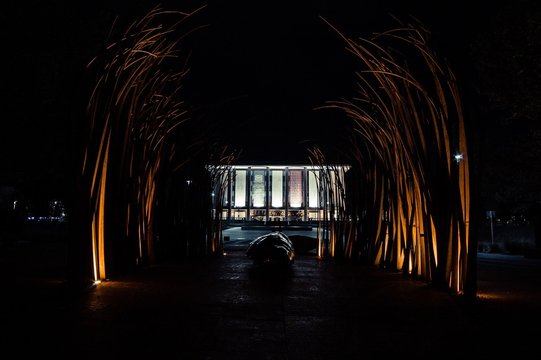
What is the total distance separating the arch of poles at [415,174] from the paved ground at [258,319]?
72 cm

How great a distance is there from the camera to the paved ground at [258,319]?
13.4 ft

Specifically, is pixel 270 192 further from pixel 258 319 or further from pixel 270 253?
pixel 258 319

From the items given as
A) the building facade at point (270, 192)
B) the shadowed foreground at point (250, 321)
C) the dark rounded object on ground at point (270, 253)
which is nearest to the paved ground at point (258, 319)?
the shadowed foreground at point (250, 321)

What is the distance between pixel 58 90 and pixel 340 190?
26.1 feet

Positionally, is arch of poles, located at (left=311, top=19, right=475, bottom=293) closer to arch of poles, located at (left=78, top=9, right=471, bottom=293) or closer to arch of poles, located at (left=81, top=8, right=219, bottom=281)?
arch of poles, located at (left=78, top=9, right=471, bottom=293)

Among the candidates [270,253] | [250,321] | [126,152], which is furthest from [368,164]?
[250,321]

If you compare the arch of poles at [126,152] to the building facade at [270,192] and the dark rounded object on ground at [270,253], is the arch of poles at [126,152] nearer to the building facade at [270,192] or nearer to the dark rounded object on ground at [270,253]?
the dark rounded object on ground at [270,253]

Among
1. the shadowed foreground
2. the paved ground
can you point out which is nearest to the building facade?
the paved ground

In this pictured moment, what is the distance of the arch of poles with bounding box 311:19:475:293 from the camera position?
668cm

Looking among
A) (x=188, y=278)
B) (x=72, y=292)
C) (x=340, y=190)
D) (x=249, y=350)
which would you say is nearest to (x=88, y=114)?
(x=72, y=292)

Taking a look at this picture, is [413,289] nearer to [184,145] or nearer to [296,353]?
[296,353]

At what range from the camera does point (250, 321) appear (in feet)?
16.9

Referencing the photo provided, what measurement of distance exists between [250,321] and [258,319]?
0.13 m

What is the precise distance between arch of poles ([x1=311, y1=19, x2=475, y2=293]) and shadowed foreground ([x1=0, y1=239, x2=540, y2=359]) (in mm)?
757
